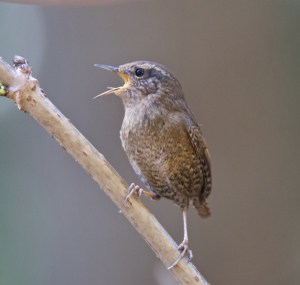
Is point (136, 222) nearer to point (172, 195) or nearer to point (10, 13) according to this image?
point (172, 195)

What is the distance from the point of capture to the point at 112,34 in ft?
10.7

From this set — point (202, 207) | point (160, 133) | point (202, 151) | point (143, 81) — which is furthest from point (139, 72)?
point (202, 207)

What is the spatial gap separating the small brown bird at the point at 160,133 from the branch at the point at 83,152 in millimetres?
486

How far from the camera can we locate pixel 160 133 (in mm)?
2480

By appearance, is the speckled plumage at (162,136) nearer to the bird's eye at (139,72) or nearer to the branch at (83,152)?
the bird's eye at (139,72)

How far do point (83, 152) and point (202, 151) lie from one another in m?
0.95

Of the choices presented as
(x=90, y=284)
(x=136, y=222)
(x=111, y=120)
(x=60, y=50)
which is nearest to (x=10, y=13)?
(x=60, y=50)

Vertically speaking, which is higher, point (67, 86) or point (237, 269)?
point (67, 86)

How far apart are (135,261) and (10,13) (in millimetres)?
2385

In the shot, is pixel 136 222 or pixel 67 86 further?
pixel 67 86

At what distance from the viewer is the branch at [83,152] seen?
173 cm

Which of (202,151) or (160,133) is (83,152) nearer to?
(160,133)

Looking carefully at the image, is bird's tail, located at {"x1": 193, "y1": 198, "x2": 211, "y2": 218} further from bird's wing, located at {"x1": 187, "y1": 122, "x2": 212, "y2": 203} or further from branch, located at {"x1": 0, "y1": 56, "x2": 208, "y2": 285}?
branch, located at {"x1": 0, "y1": 56, "x2": 208, "y2": 285}

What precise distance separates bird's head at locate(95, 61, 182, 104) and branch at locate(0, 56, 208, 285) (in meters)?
0.74
